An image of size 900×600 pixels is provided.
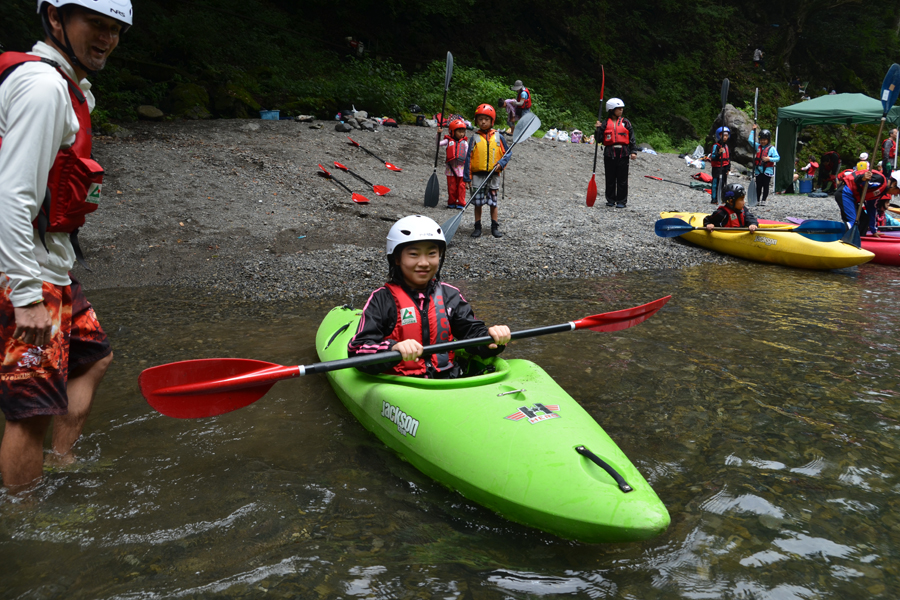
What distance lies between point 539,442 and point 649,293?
388 centimetres

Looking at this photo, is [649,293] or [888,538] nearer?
[888,538]

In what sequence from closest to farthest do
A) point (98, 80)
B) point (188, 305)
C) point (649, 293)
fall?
point (188, 305) → point (649, 293) → point (98, 80)

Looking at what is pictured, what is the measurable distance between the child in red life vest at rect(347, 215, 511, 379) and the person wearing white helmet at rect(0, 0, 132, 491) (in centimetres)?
122

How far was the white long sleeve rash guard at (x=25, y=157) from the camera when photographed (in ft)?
5.21

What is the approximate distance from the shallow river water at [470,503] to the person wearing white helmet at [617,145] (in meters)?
5.67

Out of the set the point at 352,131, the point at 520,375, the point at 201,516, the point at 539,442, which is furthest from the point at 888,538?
the point at 352,131

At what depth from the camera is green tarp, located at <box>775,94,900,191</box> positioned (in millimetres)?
13359

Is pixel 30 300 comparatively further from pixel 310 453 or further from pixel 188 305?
pixel 188 305

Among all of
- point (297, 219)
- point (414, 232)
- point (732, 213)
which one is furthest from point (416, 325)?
point (732, 213)

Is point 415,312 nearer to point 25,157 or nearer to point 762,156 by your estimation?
point 25,157

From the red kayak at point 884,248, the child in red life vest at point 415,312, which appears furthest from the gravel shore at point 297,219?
the child in red life vest at point 415,312

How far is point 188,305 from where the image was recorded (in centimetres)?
499

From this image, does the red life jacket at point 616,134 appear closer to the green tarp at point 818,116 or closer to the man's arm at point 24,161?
the green tarp at point 818,116

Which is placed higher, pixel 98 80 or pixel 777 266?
pixel 98 80
